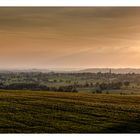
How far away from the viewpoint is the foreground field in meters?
13.1

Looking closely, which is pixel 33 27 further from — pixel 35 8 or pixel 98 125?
pixel 98 125

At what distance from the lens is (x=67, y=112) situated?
13242 mm

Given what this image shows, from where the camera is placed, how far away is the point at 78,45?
13.2m

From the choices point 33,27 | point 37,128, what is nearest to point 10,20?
point 33,27

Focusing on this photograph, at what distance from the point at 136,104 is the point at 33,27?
1.33 metres

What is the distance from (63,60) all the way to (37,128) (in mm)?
756

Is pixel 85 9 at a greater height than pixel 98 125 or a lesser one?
greater

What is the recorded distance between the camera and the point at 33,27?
13211mm

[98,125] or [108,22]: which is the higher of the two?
[108,22]

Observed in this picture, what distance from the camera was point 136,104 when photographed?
521 inches

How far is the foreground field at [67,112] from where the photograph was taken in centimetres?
1314

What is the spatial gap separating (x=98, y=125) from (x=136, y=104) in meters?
0.45
